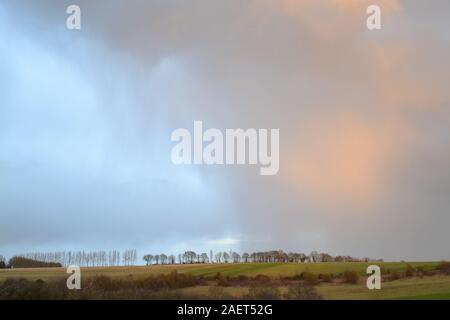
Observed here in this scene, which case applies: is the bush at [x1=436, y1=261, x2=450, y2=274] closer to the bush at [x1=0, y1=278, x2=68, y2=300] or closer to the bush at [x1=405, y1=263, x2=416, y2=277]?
the bush at [x1=405, y1=263, x2=416, y2=277]

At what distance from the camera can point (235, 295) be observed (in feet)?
200

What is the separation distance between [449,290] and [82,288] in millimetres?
44526

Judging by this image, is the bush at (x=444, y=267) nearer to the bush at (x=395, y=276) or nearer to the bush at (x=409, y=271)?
the bush at (x=409, y=271)

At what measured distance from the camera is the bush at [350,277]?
229 ft

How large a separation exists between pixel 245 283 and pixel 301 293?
356 inches

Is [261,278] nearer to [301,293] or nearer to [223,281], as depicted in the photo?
[223,281]

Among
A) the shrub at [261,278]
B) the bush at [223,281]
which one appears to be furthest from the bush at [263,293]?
the shrub at [261,278]

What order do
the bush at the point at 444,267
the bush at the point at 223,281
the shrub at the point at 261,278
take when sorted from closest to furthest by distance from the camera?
the bush at the point at 223,281
the shrub at the point at 261,278
the bush at the point at 444,267
